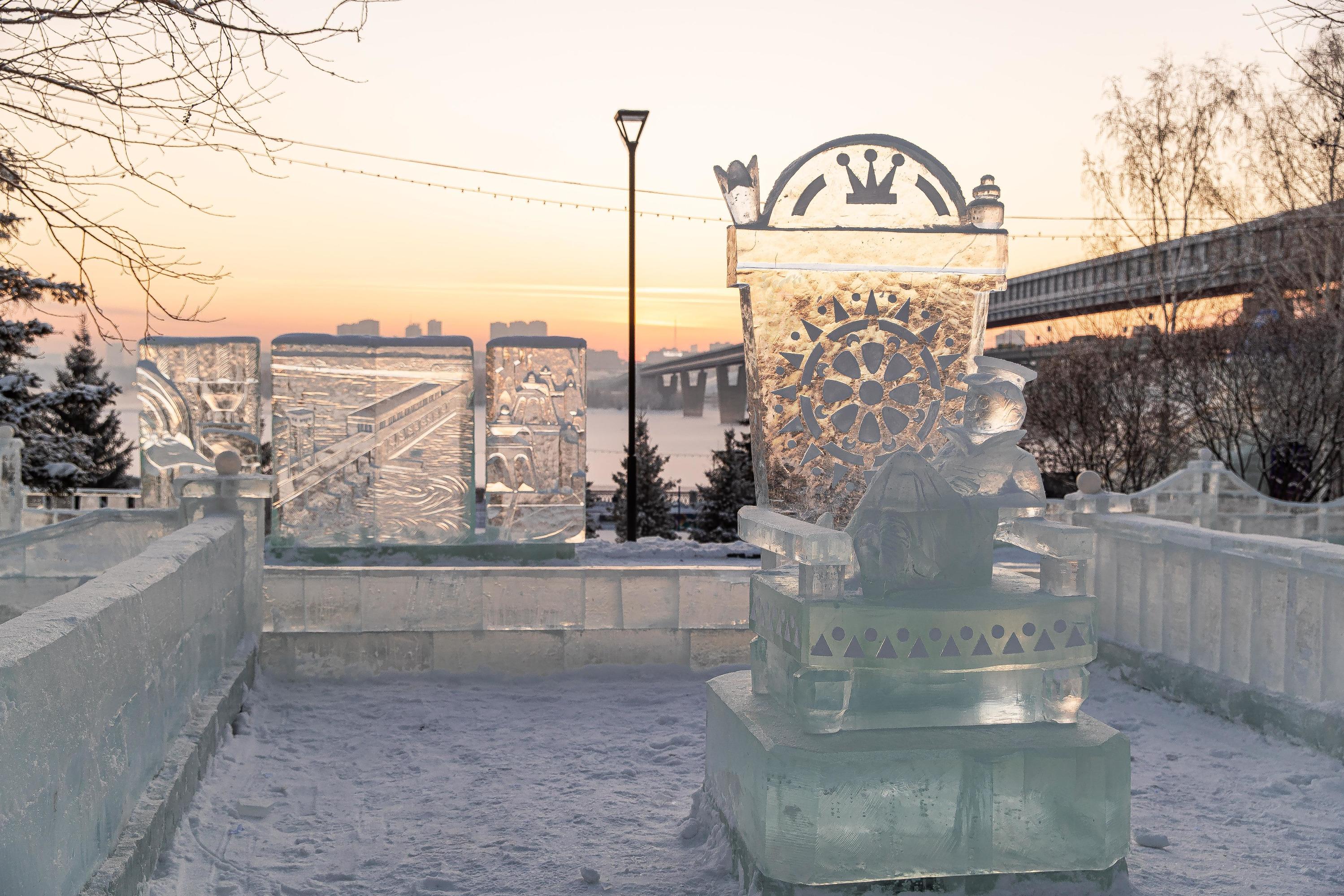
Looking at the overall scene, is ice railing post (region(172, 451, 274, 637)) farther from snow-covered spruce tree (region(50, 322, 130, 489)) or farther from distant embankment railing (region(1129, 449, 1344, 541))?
snow-covered spruce tree (region(50, 322, 130, 489))

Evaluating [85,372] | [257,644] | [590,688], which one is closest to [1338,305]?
[590,688]

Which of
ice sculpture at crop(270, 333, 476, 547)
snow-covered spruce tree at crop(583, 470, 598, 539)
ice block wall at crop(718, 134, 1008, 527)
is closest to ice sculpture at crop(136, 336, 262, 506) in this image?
ice sculpture at crop(270, 333, 476, 547)

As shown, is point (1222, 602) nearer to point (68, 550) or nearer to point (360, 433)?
point (360, 433)

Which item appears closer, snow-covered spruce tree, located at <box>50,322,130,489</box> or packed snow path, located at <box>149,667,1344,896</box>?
packed snow path, located at <box>149,667,1344,896</box>

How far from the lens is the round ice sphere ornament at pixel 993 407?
433 centimetres

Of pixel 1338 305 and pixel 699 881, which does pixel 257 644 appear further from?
pixel 1338 305

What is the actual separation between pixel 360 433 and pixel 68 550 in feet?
7.25

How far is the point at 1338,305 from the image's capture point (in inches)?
655

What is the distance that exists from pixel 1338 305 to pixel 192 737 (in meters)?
17.3

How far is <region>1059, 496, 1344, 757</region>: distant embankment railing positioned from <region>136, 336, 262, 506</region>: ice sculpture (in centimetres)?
685

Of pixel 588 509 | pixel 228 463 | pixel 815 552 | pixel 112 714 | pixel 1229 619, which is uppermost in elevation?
pixel 228 463

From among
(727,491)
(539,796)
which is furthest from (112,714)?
(727,491)

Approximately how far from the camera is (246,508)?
6.84 m

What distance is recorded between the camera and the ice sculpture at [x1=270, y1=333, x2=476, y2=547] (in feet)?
28.4
